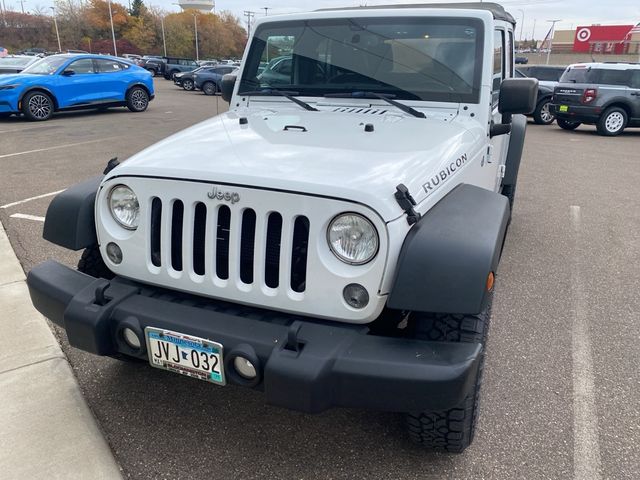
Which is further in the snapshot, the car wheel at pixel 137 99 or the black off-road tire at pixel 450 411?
the car wheel at pixel 137 99

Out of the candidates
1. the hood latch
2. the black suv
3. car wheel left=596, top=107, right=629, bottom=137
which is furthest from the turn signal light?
car wheel left=596, top=107, right=629, bottom=137

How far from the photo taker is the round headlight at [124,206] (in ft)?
7.69

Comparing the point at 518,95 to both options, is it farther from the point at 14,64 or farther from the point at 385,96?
the point at 14,64

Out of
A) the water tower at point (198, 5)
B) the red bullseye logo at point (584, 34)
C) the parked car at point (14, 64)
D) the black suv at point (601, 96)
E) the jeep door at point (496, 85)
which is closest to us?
the jeep door at point (496, 85)

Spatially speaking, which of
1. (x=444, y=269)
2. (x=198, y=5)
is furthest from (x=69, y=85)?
(x=198, y=5)

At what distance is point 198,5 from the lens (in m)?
86.9

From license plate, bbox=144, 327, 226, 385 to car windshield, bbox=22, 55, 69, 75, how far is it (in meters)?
12.4

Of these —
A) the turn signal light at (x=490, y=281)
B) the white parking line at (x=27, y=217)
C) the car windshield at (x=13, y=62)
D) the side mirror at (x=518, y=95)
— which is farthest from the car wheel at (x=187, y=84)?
the turn signal light at (x=490, y=281)

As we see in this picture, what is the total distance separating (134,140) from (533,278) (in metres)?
8.39

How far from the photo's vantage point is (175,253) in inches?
89.7

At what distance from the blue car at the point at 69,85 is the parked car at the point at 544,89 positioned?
10.3 metres

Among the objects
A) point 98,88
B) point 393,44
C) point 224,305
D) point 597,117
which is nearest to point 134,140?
point 98,88

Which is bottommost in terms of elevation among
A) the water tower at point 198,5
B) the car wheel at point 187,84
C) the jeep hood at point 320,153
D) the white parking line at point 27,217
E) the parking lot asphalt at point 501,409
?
the car wheel at point 187,84

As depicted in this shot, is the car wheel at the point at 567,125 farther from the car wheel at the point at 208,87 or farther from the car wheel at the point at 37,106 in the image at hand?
the car wheel at the point at 208,87
